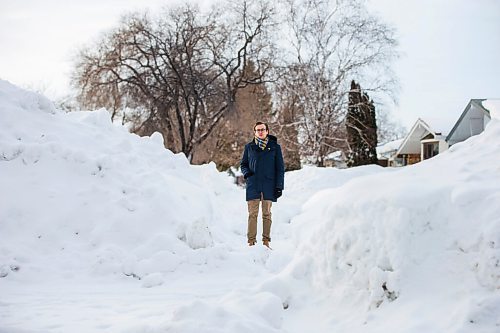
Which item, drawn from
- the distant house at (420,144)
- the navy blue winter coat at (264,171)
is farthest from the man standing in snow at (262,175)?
the distant house at (420,144)

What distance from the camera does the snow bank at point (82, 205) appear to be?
5.96m

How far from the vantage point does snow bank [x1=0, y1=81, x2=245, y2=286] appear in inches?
235

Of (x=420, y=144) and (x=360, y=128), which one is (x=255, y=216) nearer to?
(x=360, y=128)

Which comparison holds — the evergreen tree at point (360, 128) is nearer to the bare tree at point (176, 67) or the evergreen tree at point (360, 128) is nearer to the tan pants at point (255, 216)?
the bare tree at point (176, 67)

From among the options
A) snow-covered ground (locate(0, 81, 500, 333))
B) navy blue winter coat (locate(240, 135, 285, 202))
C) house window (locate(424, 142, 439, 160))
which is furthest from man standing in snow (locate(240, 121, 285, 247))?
house window (locate(424, 142, 439, 160))

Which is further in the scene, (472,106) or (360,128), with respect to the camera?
(360,128)

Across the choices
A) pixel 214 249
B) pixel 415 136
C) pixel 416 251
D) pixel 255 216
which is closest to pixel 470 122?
pixel 415 136

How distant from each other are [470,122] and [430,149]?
660 centimetres

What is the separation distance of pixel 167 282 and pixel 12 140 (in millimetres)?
3378

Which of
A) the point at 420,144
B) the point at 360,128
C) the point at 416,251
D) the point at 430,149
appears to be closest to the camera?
the point at 416,251

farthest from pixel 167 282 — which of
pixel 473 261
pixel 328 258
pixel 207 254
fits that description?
pixel 473 261

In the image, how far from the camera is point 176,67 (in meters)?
27.1

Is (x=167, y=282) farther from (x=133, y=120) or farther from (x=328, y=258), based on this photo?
(x=133, y=120)

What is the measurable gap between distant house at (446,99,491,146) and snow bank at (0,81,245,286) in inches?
863
